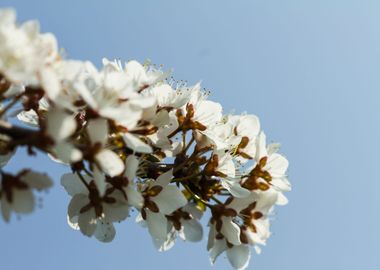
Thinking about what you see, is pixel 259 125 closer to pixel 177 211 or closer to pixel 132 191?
pixel 177 211

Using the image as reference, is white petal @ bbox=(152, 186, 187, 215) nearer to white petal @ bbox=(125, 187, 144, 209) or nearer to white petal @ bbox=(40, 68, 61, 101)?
white petal @ bbox=(125, 187, 144, 209)

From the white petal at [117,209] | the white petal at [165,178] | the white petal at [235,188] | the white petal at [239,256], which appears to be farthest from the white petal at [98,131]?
the white petal at [239,256]

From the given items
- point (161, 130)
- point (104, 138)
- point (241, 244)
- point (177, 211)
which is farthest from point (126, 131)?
point (241, 244)

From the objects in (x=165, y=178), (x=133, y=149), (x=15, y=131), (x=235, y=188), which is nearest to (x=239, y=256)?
(x=235, y=188)

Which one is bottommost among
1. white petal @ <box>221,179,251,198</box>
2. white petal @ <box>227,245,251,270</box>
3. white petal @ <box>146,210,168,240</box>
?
white petal @ <box>146,210,168,240</box>

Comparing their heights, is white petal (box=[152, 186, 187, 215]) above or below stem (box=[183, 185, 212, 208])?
below

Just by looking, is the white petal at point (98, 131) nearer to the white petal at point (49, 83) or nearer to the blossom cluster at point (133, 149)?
the blossom cluster at point (133, 149)

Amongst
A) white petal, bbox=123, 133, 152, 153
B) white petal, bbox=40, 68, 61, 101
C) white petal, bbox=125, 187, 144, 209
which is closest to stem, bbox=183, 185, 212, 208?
white petal, bbox=125, 187, 144, 209

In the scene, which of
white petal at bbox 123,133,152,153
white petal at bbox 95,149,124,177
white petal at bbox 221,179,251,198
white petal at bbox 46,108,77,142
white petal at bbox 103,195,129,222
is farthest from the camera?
white petal at bbox 221,179,251,198
